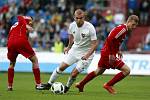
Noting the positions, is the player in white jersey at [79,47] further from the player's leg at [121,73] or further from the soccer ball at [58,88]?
the player's leg at [121,73]

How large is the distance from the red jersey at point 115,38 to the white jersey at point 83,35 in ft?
1.64

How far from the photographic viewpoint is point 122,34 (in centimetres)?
1520

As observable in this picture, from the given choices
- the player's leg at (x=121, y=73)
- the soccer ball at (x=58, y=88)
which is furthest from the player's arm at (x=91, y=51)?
the soccer ball at (x=58, y=88)

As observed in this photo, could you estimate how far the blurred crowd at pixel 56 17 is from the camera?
2977 cm

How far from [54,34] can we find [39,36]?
30.7 inches

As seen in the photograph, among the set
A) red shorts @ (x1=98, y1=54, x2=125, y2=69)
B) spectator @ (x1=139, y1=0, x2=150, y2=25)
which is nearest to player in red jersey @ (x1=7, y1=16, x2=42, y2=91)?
red shorts @ (x1=98, y1=54, x2=125, y2=69)

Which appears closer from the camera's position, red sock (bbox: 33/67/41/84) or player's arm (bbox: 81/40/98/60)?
player's arm (bbox: 81/40/98/60)

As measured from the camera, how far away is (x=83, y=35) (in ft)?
51.8

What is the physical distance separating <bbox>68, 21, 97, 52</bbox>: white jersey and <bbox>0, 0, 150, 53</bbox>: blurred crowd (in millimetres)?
12153

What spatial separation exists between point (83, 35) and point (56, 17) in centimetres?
1544

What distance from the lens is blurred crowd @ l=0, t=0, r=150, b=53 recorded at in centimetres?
2977

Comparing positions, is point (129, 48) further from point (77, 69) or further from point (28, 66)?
point (77, 69)

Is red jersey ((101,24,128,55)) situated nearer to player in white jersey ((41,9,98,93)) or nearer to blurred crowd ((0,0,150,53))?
player in white jersey ((41,9,98,93))

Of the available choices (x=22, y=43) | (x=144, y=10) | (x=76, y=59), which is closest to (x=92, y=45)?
(x=76, y=59)
